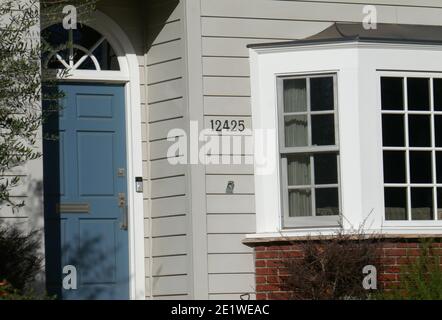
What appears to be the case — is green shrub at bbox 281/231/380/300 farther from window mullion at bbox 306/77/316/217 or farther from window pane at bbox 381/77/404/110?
window pane at bbox 381/77/404/110

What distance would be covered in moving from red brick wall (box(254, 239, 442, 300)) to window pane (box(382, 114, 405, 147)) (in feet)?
3.38

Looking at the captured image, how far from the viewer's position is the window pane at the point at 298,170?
11750 mm

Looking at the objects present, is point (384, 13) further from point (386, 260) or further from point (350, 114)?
point (386, 260)

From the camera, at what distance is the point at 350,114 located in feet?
38.2

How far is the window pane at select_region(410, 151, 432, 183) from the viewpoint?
38.8 feet

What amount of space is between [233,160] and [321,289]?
1.64 m

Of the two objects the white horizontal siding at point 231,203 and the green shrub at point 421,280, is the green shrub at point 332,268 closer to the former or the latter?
the green shrub at point 421,280

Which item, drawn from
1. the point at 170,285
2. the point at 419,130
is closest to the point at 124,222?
the point at 170,285

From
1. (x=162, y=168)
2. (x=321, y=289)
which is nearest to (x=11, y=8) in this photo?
(x=162, y=168)

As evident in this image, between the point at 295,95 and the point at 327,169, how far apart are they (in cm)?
84

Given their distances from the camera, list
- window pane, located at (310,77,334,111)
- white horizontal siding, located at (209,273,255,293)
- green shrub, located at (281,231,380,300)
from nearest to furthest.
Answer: green shrub, located at (281,231,380,300), white horizontal siding, located at (209,273,255,293), window pane, located at (310,77,334,111)

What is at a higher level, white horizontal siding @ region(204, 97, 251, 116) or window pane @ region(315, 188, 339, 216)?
white horizontal siding @ region(204, 97, 251, 116)

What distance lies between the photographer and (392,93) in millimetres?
11844

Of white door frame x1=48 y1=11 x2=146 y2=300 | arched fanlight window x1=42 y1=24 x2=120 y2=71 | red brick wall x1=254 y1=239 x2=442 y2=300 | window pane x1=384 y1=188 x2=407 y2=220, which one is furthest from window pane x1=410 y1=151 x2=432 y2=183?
arched fanlight window x1=42 y1=24 x2=120 y2=71
